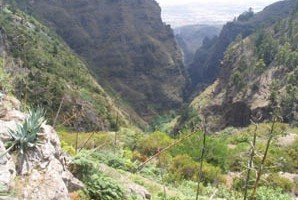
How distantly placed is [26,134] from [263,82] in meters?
111

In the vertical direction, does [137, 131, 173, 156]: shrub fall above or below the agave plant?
below

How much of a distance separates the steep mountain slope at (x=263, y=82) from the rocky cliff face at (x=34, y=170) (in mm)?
82320

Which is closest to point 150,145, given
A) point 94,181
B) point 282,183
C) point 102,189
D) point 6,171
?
point 282,183

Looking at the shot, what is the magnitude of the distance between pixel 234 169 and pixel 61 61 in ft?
356

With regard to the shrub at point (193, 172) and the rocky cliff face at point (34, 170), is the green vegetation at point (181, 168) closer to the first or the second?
the shrub at point (193, 172)

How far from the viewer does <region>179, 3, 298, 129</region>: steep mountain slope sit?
103 m

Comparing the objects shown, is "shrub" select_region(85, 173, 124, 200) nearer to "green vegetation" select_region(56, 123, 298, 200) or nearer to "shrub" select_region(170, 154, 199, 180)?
"green vegetation" select_region(56, 123, 298, 200)

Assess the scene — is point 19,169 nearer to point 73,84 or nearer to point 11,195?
point 11,195

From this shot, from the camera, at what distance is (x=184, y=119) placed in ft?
493

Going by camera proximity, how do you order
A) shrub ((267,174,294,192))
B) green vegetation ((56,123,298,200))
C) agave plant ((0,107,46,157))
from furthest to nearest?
1. shrub ((267,174,294,192))
2. green vegetation ((56,123,298,200))
3. agave plant ((0,107,46,157))

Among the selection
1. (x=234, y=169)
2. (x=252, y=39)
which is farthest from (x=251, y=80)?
(x=234, y=169)

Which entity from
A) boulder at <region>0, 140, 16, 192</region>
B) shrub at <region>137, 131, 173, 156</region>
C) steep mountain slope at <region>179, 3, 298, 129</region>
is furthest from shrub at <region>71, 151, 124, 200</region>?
steep mountain slope at <region>179, 3, 298, 129</region>

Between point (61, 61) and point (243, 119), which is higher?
point (61, 61)

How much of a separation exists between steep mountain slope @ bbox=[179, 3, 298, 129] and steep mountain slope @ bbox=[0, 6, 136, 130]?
2763 centimetres
